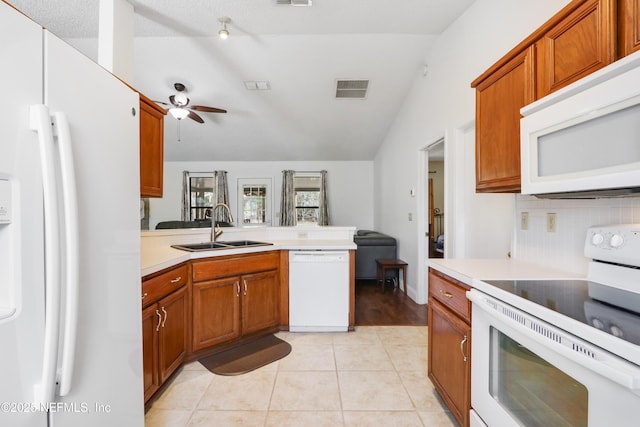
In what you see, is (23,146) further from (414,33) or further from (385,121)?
(385,121)

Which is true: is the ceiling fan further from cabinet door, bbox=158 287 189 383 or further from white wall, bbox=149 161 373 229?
white wall, bbox=149 161 373 229

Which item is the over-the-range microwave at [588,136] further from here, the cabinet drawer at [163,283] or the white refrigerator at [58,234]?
the cabinet drawer at [163,283]

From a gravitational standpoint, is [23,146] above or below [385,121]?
below

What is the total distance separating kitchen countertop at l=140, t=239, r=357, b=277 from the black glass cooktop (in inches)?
62.6

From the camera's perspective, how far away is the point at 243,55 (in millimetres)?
3521

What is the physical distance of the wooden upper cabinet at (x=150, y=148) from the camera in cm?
181

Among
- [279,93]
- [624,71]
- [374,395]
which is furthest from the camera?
[279,93]

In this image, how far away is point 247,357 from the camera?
2262mm

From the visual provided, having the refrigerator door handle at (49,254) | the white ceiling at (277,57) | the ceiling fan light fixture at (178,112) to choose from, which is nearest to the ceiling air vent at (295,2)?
the white ceiling at (277,57)

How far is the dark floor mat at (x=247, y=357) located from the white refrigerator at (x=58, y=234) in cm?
119

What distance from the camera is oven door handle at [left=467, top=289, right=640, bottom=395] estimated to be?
2.18 feet

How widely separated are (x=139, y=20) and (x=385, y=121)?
3711 millimetres

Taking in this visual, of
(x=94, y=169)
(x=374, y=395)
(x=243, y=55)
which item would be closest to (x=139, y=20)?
(x=243, y=55)

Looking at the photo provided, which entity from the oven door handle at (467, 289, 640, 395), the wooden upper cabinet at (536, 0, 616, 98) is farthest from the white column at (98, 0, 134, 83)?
the oven door handle at (467, 289, 640, 395)
